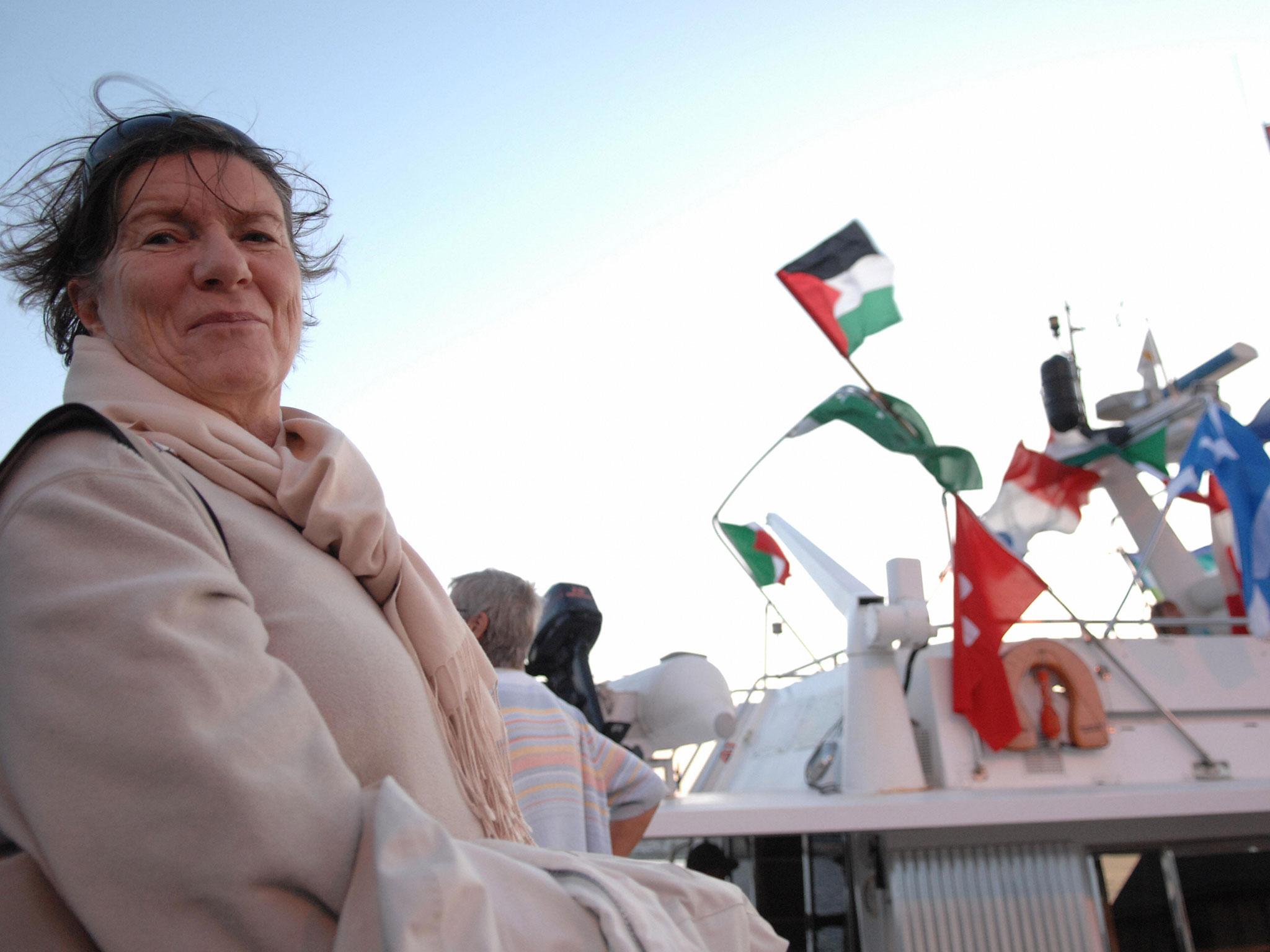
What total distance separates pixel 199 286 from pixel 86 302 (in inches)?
8.4

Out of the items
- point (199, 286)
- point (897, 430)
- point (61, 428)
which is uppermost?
point (199, 286)

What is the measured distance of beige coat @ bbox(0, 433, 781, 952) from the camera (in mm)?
667

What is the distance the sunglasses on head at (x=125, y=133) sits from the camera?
124 centimetres

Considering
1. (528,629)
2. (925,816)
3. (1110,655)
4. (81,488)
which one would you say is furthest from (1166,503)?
(81,488)

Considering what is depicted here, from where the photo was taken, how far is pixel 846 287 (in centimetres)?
699

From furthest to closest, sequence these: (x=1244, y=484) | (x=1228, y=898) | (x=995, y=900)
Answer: (x=1244, y=484)
(x=1228, y=898)
(x=995, y=900)

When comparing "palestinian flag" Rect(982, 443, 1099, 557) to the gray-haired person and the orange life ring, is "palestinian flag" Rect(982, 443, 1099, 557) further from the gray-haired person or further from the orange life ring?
the gray-haired person

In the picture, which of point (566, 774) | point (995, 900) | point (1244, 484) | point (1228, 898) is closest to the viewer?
point (566, 774)

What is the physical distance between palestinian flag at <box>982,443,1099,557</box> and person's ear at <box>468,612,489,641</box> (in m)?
6.65

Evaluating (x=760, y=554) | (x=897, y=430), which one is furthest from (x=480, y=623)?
(x=760, y=554)

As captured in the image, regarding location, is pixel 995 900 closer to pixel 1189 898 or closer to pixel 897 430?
pixel 1189 898

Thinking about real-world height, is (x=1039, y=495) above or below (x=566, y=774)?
below

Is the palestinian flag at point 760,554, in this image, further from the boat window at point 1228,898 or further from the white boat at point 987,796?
the boat window at point 1228,898

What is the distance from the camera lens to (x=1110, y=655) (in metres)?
5.86
